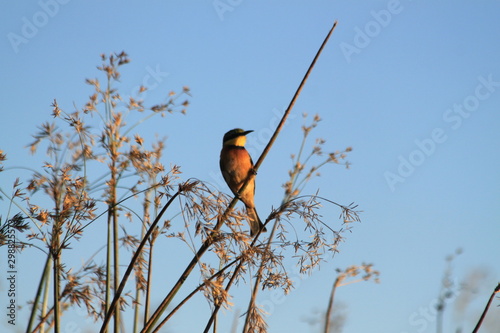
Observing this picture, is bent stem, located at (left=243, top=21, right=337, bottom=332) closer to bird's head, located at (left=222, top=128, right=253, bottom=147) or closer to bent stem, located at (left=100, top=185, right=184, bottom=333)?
bent stem, located at (left=100, top=185, right=184, bottom=333)

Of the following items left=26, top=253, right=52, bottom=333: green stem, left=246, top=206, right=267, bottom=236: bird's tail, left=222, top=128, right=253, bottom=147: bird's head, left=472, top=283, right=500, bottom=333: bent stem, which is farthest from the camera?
left=222, top=128, right=253, bottom=147: bird's head

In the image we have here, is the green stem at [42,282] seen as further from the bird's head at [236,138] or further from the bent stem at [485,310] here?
the bird's head at [236,138]

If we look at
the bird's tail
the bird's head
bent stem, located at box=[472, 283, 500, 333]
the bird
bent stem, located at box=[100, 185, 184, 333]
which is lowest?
bent stem, located at box=[472, 283, 500, 333]

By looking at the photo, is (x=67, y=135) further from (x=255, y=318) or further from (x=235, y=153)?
(x=235, y=153)

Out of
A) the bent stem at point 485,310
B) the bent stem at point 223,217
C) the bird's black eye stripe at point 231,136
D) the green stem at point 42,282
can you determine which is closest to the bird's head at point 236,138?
the bird's black eye stripe at point 231,136

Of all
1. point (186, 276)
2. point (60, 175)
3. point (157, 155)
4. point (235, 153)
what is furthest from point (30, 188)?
point (235, 153)

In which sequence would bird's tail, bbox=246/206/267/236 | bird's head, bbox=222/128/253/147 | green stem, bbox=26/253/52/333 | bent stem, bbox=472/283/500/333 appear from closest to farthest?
bent stem, bbox=472/283/500/333, green stem, bbox=26/253/52/333, bird's tail, bbox=246/206/267/236, bird's head, bbox=222/128/253/147

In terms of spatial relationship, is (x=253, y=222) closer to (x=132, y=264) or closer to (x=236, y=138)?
(x=236, y=138)

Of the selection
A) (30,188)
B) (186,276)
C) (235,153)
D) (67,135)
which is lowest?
(186,276)

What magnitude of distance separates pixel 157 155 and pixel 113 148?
0.21 meters

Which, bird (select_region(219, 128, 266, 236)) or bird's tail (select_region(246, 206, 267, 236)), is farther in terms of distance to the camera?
bird (select_region(219, 128, 266, 236))

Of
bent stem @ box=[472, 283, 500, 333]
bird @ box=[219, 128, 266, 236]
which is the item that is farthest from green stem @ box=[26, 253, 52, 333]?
bird @ box=[219, 128, 266, 236]

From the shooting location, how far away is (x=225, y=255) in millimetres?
2551

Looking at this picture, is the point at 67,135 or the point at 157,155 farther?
the point at 67,135
